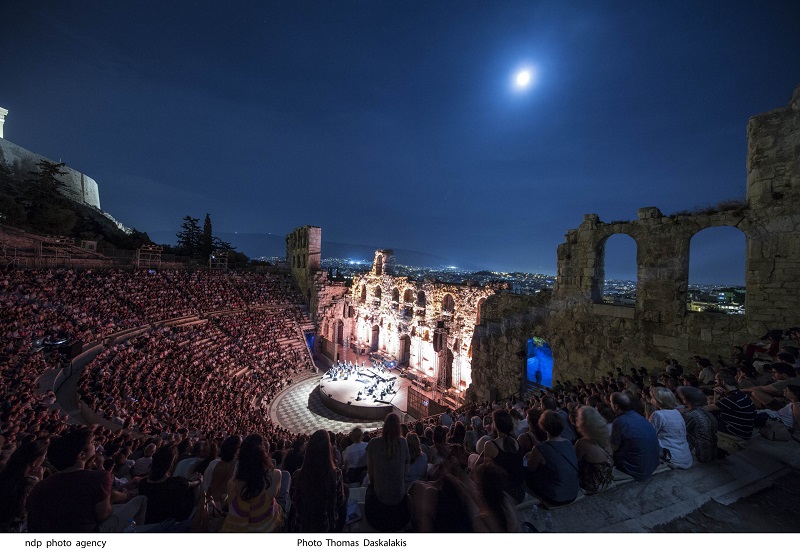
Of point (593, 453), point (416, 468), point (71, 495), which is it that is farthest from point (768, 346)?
point (71, 495)

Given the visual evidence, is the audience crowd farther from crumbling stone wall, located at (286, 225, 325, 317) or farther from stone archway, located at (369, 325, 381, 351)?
crumbling stone wall, located at (286, 225, 325, 317)

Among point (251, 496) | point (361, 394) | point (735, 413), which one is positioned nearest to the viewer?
point (251, 496)

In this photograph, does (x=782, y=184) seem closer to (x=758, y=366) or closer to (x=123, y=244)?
(x=758, y=366)

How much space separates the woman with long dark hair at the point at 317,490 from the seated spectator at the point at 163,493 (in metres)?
1.27

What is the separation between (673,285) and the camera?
8.30 meters

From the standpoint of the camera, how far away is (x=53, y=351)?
10594mm

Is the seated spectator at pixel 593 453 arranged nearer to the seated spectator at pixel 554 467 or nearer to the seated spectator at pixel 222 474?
the seated spectator at pixel 554 467

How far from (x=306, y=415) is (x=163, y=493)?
529 inches

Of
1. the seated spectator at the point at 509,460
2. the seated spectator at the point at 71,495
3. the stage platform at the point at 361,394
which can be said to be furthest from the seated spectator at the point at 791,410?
the stage platform at the point at 361,394

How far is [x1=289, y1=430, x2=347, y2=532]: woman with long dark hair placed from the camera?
101 inches

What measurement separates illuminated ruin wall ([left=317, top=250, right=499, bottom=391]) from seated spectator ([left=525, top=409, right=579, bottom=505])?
1215 centimetres

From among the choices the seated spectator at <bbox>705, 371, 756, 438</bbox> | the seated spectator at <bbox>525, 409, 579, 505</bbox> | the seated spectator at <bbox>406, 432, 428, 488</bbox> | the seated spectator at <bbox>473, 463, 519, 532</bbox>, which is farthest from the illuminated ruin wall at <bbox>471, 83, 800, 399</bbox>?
the seated spectator at <bbox>473, 463, 519, 532</bbox>

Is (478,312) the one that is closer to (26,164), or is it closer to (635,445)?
(635,445)
